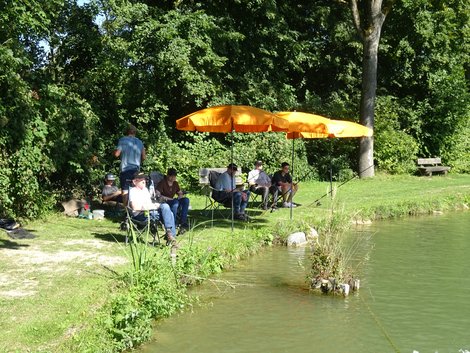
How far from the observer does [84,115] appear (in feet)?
48.7

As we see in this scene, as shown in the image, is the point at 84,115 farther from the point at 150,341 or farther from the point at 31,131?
the point at 150,341

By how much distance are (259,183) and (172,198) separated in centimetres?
337

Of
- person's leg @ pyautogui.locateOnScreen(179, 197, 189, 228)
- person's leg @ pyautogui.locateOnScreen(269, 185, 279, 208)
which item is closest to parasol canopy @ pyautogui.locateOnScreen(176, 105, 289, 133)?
person's leg @ pyautogui.locateOnScreen(179, 197, 189, 228)

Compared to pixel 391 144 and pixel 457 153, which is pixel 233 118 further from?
pixel 457 153

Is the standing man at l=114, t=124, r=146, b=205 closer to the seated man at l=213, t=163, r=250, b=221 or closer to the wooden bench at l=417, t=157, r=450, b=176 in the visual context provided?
the seated man at l=213, t=163, r=250, b=221

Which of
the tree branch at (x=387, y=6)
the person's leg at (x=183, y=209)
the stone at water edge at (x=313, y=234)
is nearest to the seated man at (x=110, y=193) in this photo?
the person's leg at (x=183, y=209)

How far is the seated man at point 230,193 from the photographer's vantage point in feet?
42.3

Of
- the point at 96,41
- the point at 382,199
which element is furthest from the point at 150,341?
the point at 96,41

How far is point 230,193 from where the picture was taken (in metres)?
12.9

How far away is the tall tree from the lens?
2150 cm

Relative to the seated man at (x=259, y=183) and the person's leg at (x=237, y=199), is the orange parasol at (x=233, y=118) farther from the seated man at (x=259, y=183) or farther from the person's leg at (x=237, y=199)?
the seated man at (x=259, y=183)

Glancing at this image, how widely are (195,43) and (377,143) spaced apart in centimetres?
835

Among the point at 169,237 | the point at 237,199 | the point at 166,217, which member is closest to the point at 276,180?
the point at 237,199

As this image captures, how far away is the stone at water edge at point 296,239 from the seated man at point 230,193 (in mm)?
1587
